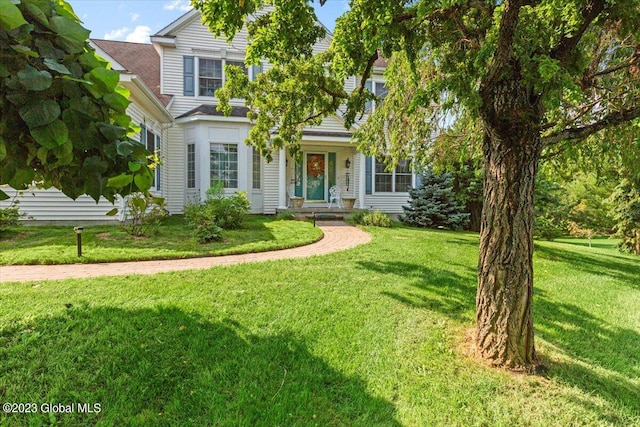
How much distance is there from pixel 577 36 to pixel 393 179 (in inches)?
520

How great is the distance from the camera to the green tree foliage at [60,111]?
40.6 inches

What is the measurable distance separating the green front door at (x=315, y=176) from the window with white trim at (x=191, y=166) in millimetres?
→ 4880

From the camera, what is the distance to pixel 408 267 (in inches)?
261

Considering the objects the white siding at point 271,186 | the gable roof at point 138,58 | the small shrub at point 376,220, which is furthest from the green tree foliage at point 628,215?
the gable roof at point 138,58

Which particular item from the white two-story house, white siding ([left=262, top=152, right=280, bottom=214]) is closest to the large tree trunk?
the white two-story house

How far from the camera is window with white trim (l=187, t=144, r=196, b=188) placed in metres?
13.6

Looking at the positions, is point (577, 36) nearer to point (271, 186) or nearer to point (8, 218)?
point (8, 218)

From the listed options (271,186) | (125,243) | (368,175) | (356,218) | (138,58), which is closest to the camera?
(125,243)

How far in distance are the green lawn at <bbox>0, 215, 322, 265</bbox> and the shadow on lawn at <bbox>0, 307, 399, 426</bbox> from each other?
11.4ft

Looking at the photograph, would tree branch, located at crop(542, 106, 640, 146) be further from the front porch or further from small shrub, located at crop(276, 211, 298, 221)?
the front porch

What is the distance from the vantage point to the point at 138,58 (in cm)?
1623

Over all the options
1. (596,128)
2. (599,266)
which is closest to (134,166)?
(596,128)

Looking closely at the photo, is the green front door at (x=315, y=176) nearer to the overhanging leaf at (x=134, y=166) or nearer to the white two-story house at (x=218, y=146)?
the white two-story house at (x=218, y=146)

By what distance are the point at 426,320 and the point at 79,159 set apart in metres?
4.06
